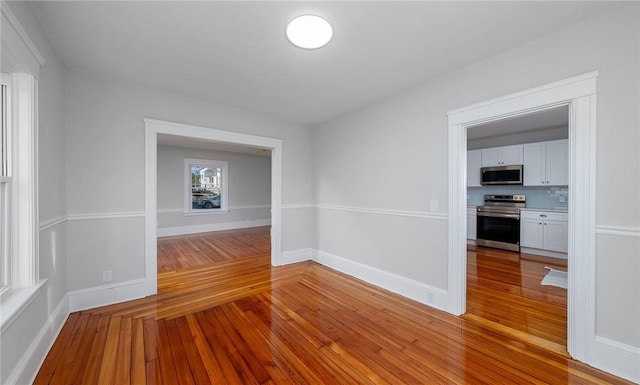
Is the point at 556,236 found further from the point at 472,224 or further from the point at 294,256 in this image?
the point at 294,256

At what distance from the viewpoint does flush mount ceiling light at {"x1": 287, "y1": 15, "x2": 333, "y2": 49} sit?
1.81 meters

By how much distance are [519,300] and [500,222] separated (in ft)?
9.23

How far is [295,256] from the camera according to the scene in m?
4.32

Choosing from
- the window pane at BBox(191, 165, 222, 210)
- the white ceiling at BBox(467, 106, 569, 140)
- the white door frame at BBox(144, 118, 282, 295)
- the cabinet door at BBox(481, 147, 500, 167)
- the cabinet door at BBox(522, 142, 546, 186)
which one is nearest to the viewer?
the white door frame at BBox(144, 118, 282, 295)

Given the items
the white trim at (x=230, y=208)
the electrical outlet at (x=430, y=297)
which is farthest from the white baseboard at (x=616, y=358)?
the white trim at (x=230, y=208)

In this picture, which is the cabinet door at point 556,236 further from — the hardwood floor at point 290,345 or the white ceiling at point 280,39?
the white ceiling at point 280,39

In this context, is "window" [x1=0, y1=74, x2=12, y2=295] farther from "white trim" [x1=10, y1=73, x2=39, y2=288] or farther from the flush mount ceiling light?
the flush mount ceiling light

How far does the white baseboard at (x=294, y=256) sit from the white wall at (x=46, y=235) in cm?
256

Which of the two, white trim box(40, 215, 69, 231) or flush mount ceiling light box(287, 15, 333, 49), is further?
white trim box(40, 215, 69, 231)

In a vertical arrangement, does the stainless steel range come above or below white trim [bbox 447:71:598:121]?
below

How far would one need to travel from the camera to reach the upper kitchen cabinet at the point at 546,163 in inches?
179

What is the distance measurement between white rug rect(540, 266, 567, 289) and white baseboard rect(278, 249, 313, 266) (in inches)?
134

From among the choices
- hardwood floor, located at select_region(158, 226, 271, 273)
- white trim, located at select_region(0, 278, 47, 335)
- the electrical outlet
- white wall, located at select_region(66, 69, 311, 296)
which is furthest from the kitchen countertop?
white trim, located at select_region(0, 278, 47, 335)

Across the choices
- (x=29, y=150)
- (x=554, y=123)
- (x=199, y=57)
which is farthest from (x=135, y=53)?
(x=554, y=123)
